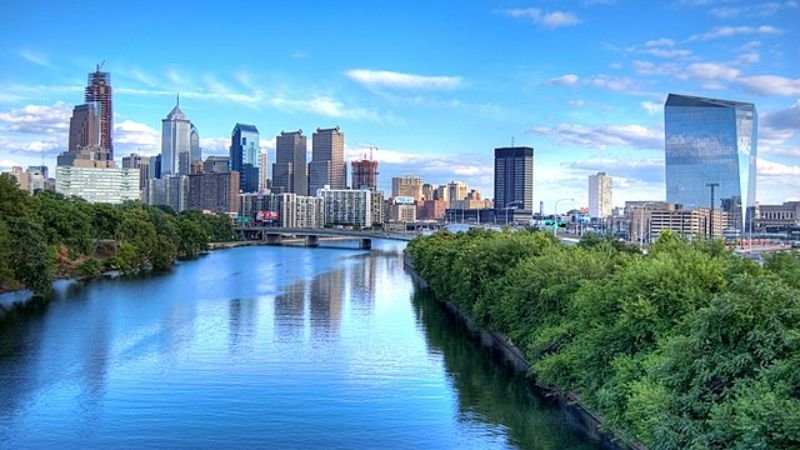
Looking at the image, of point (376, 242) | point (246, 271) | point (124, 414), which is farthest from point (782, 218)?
point (124, 414)

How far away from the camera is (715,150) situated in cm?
11238

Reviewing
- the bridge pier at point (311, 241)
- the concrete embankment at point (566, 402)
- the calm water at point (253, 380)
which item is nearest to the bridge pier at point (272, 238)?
the bridge pier at point (311, 241)

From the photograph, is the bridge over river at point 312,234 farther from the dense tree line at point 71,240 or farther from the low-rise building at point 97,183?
the low-rise building at point 97,183

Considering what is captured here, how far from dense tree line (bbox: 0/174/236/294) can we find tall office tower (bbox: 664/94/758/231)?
71.7 meters

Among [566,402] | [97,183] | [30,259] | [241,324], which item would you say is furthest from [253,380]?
[97,183]

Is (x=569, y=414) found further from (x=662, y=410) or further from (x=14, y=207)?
(x=14, y=207)

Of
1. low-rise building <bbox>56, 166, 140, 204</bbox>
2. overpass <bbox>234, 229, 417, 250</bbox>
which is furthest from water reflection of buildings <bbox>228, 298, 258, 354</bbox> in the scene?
low-rise building <bbox>56, 166, 140, 204</bbox>

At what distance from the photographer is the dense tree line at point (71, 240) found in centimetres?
4862

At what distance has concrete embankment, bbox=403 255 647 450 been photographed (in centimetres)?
2219

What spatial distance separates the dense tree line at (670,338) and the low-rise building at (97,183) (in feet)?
544

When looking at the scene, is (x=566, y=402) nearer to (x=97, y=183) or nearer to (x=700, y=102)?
(x=700, y=102)

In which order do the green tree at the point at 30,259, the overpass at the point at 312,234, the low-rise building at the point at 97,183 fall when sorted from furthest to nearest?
the low-rise building at the point at 97,183 < the overpass at the point at 312,234 < the green tree at the point at 30,259

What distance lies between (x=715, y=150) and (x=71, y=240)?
8695 cm

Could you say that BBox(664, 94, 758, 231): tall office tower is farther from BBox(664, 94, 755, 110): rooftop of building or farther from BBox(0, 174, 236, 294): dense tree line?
BBox(0, 174, 236, 294): dense tree line
